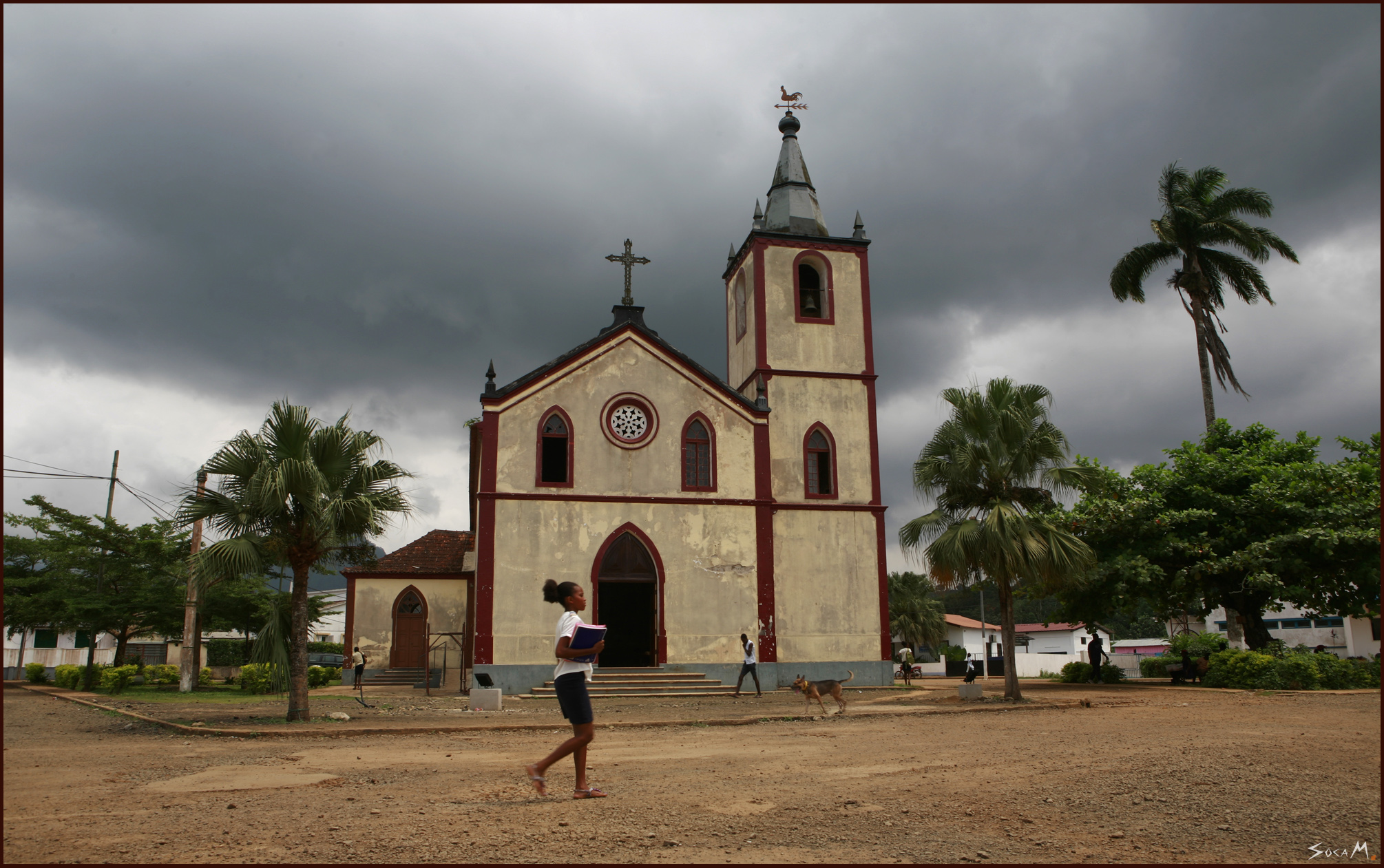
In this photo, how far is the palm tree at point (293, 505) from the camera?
45.6ft

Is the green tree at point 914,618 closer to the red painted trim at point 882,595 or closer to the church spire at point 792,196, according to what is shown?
the red painted trim at point 882,595

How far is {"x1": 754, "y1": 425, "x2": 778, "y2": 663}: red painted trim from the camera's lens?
23.4 meters

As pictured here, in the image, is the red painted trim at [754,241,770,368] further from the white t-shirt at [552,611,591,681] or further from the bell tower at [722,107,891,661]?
the white t-shirt at [552,611,591,681]

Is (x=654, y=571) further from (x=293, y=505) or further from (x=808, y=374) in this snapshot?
(x=293, y=505)

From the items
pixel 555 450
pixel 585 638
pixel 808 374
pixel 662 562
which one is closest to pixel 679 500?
pixel 662 562

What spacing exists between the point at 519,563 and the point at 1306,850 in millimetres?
18520

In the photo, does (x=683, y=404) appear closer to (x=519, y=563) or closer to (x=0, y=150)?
(x=519, y=563)

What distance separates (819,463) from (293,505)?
15212 mm

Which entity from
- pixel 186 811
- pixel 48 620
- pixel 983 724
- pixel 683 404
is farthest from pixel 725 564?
pixel 48 620

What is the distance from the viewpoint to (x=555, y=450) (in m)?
23.8

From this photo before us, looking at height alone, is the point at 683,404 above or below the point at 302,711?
above

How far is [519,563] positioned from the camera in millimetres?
22188

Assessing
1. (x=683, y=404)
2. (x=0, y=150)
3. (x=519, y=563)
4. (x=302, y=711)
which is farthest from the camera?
(x=683, y=404)

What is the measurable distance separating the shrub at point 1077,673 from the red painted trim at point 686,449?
12.9m
